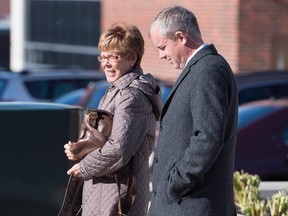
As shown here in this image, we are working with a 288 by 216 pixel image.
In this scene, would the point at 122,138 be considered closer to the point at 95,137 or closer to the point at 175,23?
the point at 95,137

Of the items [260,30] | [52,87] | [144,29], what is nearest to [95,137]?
[52,87]

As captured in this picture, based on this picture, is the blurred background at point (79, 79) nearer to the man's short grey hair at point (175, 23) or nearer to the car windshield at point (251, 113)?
the car windshield at point (251, 113)

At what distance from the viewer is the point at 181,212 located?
4562 millimetres

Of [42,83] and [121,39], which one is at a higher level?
[121,39]

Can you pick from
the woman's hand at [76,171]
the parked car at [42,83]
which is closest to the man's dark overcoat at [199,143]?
the woman's hand at [76,171]

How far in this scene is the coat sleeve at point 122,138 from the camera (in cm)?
508

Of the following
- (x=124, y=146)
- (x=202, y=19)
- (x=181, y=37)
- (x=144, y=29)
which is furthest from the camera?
(x=144, y=29)

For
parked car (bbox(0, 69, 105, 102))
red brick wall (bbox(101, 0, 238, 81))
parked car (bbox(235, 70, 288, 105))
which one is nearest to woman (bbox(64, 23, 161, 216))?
parked car (bbox(235, 70, 288, 105))

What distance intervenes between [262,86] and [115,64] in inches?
275

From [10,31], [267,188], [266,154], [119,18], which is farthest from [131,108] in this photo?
[10,31]

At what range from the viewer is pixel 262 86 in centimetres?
1200

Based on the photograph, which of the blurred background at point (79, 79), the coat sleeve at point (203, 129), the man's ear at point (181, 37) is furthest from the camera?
the blurred background at point (79, 79)

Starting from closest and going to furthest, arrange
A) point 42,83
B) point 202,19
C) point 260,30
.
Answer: point 42,83, point 260,30, point 202,19

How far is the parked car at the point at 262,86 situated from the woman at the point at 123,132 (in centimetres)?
660
